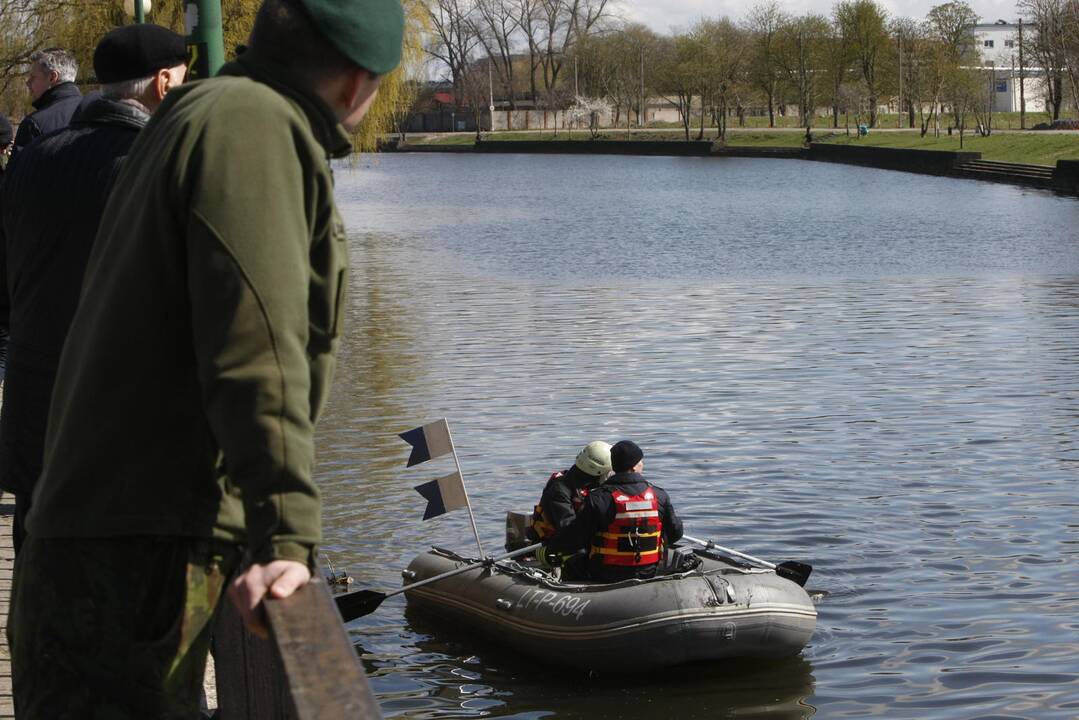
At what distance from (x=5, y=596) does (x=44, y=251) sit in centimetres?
253

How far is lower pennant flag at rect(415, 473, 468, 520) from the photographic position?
1024 cm

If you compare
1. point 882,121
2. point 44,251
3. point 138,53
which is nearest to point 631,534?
point 138,53

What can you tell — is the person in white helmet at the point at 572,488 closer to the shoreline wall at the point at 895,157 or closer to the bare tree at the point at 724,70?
the shoreline wall at the point at 895,157

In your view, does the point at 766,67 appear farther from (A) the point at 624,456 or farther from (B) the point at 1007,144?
(A) the point at 624,456

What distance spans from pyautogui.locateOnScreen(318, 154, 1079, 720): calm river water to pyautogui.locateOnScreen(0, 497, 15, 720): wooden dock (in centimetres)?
234

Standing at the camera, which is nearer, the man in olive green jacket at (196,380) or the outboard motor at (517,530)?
the man in olive green jacket at (196,380)

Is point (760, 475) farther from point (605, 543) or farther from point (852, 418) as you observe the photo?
point (605, 543)

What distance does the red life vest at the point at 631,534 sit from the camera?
859 cm

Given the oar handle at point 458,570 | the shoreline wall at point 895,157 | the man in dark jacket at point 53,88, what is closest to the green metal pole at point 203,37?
the man in dark jacket at point 53,88

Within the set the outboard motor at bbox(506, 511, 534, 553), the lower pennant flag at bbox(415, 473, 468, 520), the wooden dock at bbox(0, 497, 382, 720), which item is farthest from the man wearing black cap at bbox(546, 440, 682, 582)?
the wooden dock at bbox(0, 497, 382, 720)

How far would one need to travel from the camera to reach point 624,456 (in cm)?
862

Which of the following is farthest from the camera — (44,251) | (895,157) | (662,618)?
(895,157)

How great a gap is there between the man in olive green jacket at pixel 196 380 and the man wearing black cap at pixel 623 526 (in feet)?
20.7

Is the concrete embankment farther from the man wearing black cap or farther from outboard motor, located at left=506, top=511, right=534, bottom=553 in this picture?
the man wearing black cap
